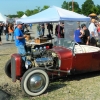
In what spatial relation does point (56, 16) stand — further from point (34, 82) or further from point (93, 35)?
point (34, 82)

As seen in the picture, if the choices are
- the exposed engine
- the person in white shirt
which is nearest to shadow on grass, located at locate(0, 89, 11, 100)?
the exposed engine

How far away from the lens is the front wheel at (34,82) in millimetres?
4609

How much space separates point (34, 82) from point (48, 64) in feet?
2.66

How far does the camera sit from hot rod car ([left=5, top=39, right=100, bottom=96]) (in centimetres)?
471

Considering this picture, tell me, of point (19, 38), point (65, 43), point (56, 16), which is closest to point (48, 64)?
point (65, 43)

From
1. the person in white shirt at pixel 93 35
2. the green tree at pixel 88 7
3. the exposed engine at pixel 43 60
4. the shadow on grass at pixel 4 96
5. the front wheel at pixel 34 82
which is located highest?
the green tree at pixel 88 7

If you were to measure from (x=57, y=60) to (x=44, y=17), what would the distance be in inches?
227

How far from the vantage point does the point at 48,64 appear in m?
5.38

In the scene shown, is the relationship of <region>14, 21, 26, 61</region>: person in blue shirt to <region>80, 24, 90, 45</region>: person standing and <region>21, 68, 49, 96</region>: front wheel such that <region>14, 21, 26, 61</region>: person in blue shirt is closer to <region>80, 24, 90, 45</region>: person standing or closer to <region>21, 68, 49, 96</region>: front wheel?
<region>21, 68, 49, 96</region>: front wheel

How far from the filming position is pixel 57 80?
235 inches

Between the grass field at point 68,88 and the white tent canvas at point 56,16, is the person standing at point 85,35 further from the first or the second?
the grass field at point 68,88

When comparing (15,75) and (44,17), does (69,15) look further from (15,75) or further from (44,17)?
(15,75)

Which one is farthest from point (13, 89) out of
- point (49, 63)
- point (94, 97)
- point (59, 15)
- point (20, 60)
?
point (59, 15)

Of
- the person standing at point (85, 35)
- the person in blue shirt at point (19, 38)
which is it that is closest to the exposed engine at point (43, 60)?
the person in blue shirt at point (19, 38)
